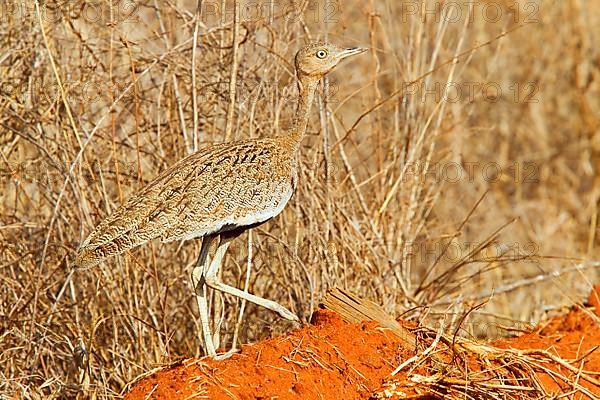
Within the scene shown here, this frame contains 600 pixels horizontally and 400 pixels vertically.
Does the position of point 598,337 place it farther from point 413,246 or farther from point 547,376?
point 413,246

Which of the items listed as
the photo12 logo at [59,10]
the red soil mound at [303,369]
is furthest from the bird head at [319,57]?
the red soil mound at [303,369]

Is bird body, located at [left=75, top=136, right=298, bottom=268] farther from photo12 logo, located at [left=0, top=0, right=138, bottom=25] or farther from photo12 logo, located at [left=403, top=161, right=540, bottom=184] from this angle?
photo12 logo, located at [left=403, top=161, right=540, bottom=184]

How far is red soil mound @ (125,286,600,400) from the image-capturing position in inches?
125

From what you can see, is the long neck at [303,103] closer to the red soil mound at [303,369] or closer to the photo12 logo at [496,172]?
the red soil mound at [303,369]

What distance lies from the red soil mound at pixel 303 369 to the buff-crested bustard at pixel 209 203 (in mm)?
257

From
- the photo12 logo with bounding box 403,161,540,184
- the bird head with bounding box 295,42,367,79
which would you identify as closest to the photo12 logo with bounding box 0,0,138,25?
the bird head with bounding box 295,42,367,79

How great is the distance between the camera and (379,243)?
16.0ft

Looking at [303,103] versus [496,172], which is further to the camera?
[496,172]

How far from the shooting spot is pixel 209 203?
358cm

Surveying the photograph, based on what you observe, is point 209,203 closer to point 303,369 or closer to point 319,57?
point 303,369

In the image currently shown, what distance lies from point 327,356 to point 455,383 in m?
0.41

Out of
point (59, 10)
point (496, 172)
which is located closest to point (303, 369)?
point (59, 10)

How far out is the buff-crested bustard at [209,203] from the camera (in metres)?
3.45

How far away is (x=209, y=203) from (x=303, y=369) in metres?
0.66
